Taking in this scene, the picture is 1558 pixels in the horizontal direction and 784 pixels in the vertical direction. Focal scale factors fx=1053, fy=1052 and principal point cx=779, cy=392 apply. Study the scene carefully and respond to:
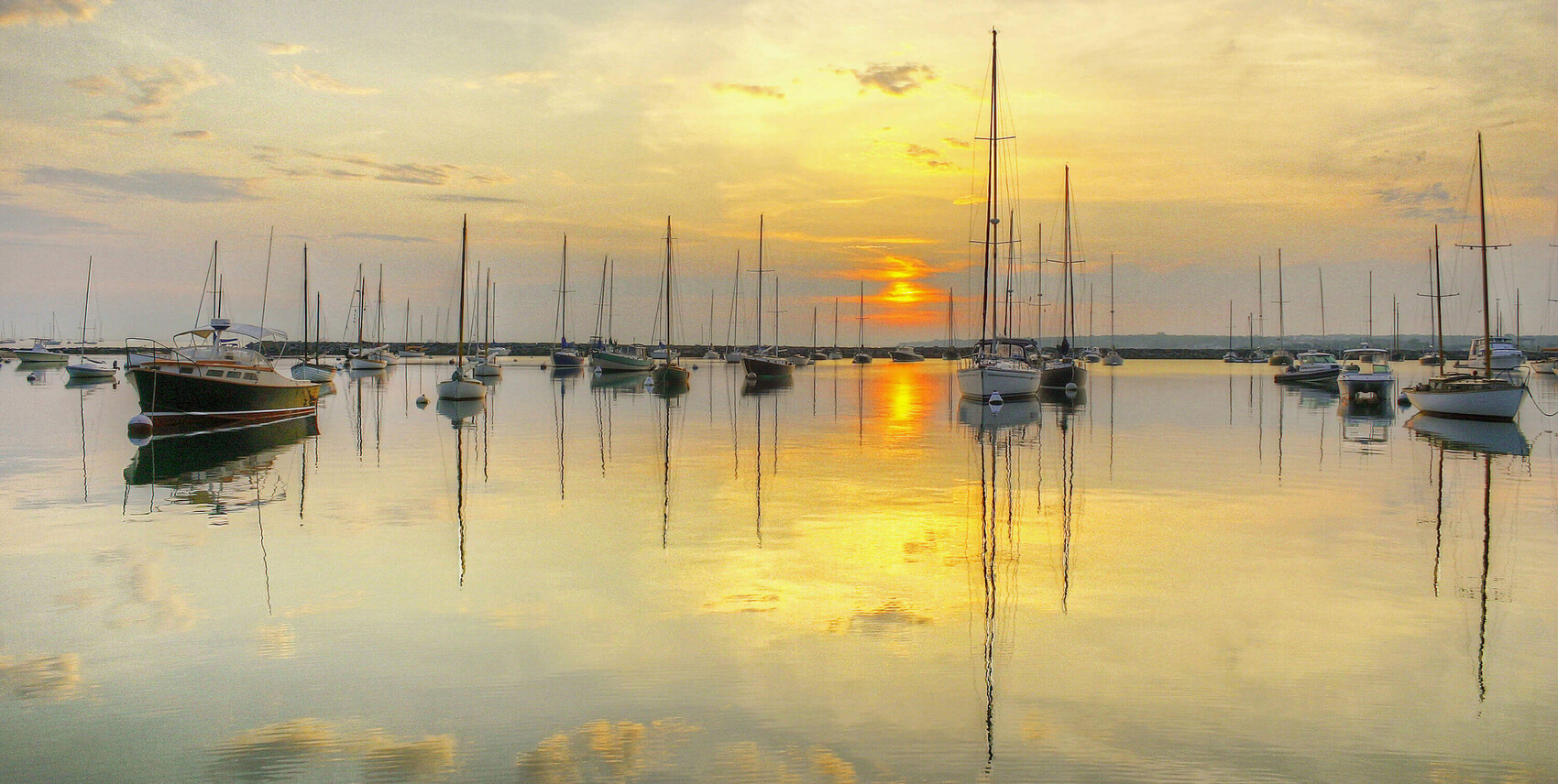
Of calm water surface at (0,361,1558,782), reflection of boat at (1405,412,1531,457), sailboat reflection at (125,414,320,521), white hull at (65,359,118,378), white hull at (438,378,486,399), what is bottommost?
calm water surface at (0,361,1558,782)

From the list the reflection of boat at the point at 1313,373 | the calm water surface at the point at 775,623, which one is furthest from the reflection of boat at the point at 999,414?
the reflection of boat at the point at 1313,373

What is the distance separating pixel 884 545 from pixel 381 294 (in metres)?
113

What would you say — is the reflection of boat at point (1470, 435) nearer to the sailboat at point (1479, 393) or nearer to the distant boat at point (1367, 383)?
the sailboat at point (1479, 393)

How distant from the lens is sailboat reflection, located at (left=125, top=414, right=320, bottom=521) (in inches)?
774

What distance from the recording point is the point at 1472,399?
37.9m

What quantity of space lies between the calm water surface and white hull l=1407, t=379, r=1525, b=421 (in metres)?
15.1

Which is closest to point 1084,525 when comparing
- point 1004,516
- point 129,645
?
point 1004,516

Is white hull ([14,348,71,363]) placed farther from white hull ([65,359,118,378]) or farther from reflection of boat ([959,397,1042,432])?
reflection of boat ([959,397,1042,432])

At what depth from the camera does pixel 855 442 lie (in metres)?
31.5

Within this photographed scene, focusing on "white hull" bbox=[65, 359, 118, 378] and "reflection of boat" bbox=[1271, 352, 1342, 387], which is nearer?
"reflection of boat" bbox=[1271, 352, 1342, 387]

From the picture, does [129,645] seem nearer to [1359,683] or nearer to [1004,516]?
[1359,683]

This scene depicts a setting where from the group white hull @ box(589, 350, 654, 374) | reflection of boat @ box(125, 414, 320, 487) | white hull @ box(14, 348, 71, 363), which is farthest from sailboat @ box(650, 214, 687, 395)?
white hull @ box(14, 348, 71, 363)

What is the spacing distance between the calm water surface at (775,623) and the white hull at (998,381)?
23363mm

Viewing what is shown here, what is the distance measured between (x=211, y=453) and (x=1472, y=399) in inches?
1615
